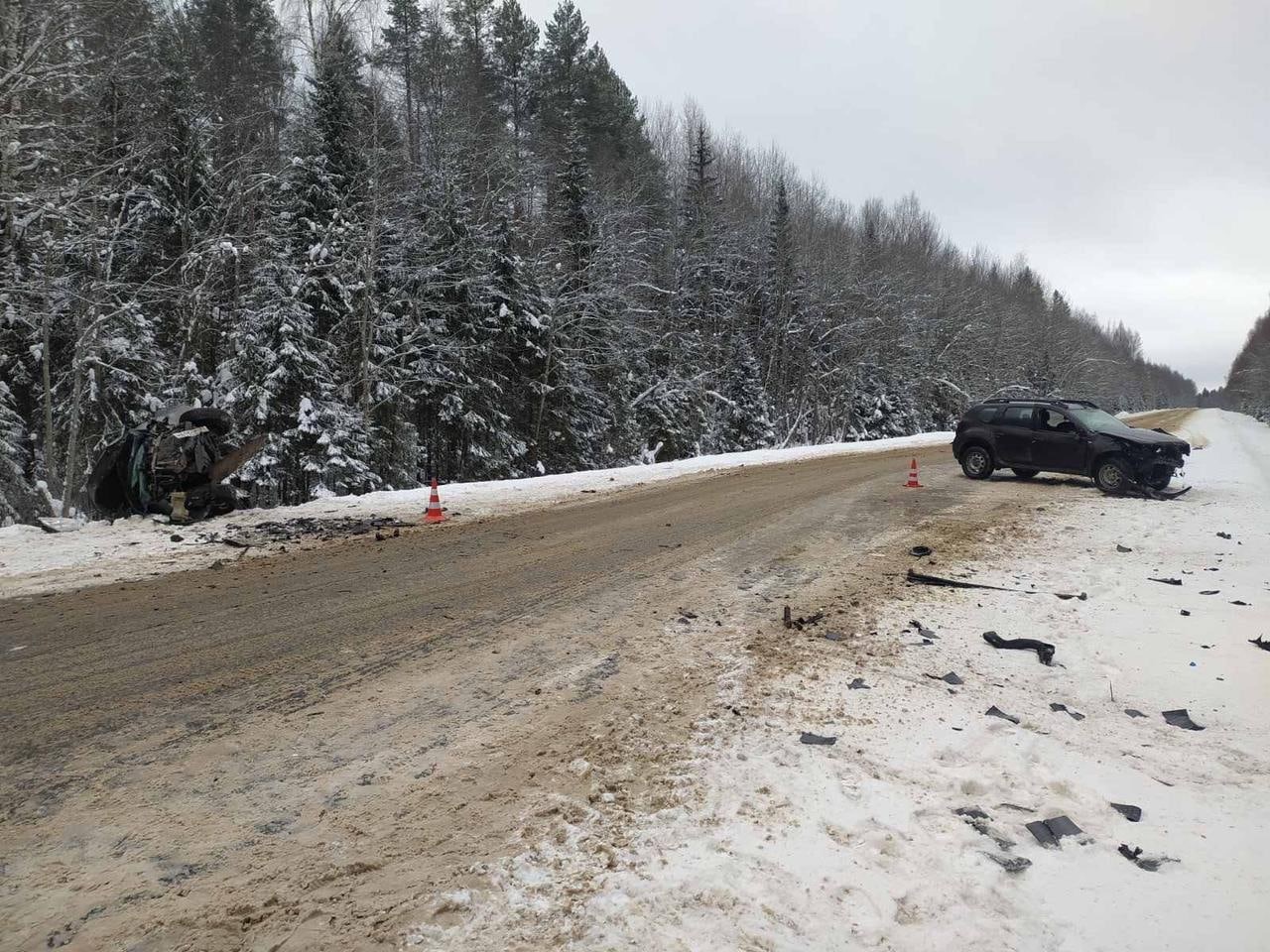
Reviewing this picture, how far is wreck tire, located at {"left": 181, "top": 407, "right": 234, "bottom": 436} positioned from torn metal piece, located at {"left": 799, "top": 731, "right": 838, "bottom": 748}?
32.0 feet

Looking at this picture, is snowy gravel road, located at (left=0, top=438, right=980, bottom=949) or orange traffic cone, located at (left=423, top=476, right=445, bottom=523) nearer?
snowy gravel road, located at (left=0, top=438, right=980, bottom=949)

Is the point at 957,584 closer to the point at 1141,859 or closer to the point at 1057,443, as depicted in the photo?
the point at 1141,859

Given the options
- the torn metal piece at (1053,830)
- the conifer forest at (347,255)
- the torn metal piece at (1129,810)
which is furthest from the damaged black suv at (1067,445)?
the conifer forest at (347,255)

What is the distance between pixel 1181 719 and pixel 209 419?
1176cm

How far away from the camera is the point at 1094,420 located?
539 inches

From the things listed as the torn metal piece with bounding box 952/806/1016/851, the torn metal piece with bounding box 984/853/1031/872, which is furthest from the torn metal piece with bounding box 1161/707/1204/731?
the torn metal piece with bounding box 984/853/1031/872

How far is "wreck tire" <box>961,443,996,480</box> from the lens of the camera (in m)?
15.3

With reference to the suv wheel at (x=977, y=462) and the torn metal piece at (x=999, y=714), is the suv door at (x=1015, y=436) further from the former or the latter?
the torn metal piece at (x=999, y=714)

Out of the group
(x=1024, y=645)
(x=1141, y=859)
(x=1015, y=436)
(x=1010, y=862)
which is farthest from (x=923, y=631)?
(x=1015, y=436)

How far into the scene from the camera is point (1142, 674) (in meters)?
4.88

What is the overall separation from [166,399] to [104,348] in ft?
6.12

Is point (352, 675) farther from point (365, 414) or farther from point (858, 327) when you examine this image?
point (858, 327)

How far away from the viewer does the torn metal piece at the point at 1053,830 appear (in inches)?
118

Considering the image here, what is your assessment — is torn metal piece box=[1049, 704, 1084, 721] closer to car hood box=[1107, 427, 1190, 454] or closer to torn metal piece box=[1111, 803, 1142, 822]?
torn metal piece box=[1111, 803, 1142, 822]
